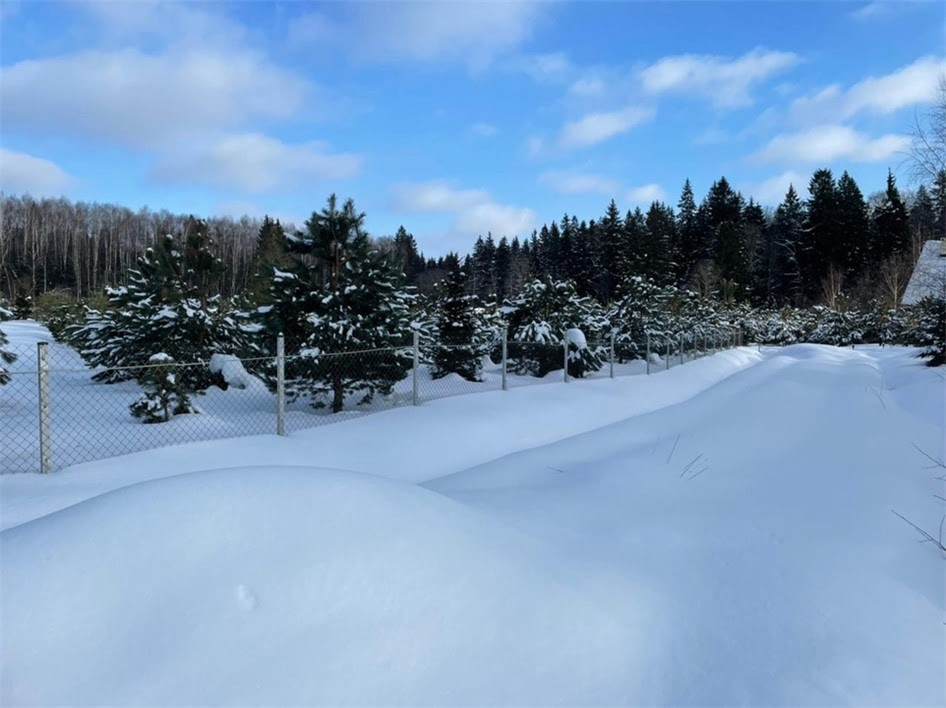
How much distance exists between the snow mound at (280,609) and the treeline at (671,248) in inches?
1751

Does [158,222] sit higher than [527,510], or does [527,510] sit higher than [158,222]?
[158,222]

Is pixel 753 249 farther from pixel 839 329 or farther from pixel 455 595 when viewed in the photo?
pixel 455 595

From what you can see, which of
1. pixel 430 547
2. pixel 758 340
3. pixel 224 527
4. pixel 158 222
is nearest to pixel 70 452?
pixel 224 527

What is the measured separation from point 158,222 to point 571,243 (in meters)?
51.9

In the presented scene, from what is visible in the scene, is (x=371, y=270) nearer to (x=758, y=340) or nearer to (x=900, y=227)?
(x=758, y=340)

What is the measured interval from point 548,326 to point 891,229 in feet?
177

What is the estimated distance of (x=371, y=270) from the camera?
9516 millimetres

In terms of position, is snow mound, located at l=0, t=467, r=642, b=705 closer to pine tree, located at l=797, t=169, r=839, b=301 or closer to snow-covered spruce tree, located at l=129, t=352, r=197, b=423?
snow-covered spruce tree, located at l=129, t=352, r=197, b=423

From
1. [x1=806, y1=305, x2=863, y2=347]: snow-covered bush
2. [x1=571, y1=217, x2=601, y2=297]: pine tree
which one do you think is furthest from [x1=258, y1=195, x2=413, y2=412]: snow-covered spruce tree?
[x1=571, y1=217, x2=601, y2=297]: pine tree

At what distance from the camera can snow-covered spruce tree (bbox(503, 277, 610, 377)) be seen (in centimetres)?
1533

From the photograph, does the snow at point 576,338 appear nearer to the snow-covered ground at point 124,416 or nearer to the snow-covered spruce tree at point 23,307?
the snow-covered ground at point 124,416

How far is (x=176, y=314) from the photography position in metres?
11.9

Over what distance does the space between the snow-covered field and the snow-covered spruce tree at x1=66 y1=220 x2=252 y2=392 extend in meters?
7.70

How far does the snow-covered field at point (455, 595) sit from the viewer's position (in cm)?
205
